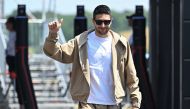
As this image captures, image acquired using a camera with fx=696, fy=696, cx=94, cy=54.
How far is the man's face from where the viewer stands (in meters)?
6.06

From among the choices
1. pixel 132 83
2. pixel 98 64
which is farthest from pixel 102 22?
pixel 132 83

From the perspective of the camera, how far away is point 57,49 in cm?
604

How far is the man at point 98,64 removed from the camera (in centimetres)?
607

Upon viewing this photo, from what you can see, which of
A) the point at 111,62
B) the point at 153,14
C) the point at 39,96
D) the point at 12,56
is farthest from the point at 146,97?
the point at 39,96

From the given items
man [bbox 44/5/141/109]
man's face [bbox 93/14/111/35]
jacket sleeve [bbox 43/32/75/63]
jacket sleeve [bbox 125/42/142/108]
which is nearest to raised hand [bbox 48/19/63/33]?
jacket sleeve [bbox 43/32/75/63]

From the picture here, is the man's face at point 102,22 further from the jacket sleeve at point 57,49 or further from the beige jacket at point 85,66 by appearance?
the jacket sleeve at point 57,49

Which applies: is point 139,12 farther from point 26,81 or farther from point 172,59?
point 26,81

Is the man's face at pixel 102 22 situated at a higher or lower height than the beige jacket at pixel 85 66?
higher

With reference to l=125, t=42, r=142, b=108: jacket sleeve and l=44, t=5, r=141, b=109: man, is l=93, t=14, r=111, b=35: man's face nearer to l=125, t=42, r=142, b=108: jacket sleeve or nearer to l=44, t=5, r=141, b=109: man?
l=44, t=5, r=141, b=109: man

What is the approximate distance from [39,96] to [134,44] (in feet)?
17.6

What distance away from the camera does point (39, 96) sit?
1603 centimetres

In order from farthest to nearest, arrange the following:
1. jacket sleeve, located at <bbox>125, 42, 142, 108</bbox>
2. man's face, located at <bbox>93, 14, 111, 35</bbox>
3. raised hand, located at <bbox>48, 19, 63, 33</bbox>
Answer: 1. jacket sleeve, located at <bbox>125, 42, 142, 108</bbox>
2. man's face, located at <bbox>93, 14, 111, 35</bbox>
3. raised hand, located at <bbox>48, 19, 63, 33</bbox>

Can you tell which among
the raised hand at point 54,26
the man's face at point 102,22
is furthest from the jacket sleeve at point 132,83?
the raised hand at point 54,26

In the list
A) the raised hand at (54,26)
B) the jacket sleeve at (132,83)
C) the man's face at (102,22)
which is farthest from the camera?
the jacket sleeve at (132,83)
